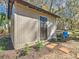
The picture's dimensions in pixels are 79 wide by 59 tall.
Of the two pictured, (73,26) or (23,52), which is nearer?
(23,52)

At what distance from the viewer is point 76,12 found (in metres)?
25.1

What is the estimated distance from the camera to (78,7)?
23.8 m

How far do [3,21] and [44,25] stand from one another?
1122 centimetres

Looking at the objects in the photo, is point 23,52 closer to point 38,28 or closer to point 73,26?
point 38,28

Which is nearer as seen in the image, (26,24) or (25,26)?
(25,26)

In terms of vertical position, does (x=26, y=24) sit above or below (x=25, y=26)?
above

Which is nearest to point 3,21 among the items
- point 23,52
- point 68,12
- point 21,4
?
point 68,12

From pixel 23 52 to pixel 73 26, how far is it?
24.1 meters

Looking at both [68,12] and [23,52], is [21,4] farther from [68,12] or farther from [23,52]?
[68,12]

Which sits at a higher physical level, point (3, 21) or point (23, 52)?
point (3, 21)

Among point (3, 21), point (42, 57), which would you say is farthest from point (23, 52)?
point (3, 21)

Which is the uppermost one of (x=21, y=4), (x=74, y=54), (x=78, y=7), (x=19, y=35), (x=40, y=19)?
(x=78, y=7)

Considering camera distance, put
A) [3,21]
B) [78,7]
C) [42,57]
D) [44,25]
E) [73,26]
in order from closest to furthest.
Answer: [42,57], [44,25], [3,21], [78,7], [73,26]

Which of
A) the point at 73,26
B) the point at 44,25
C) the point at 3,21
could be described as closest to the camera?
the point at 44,25
